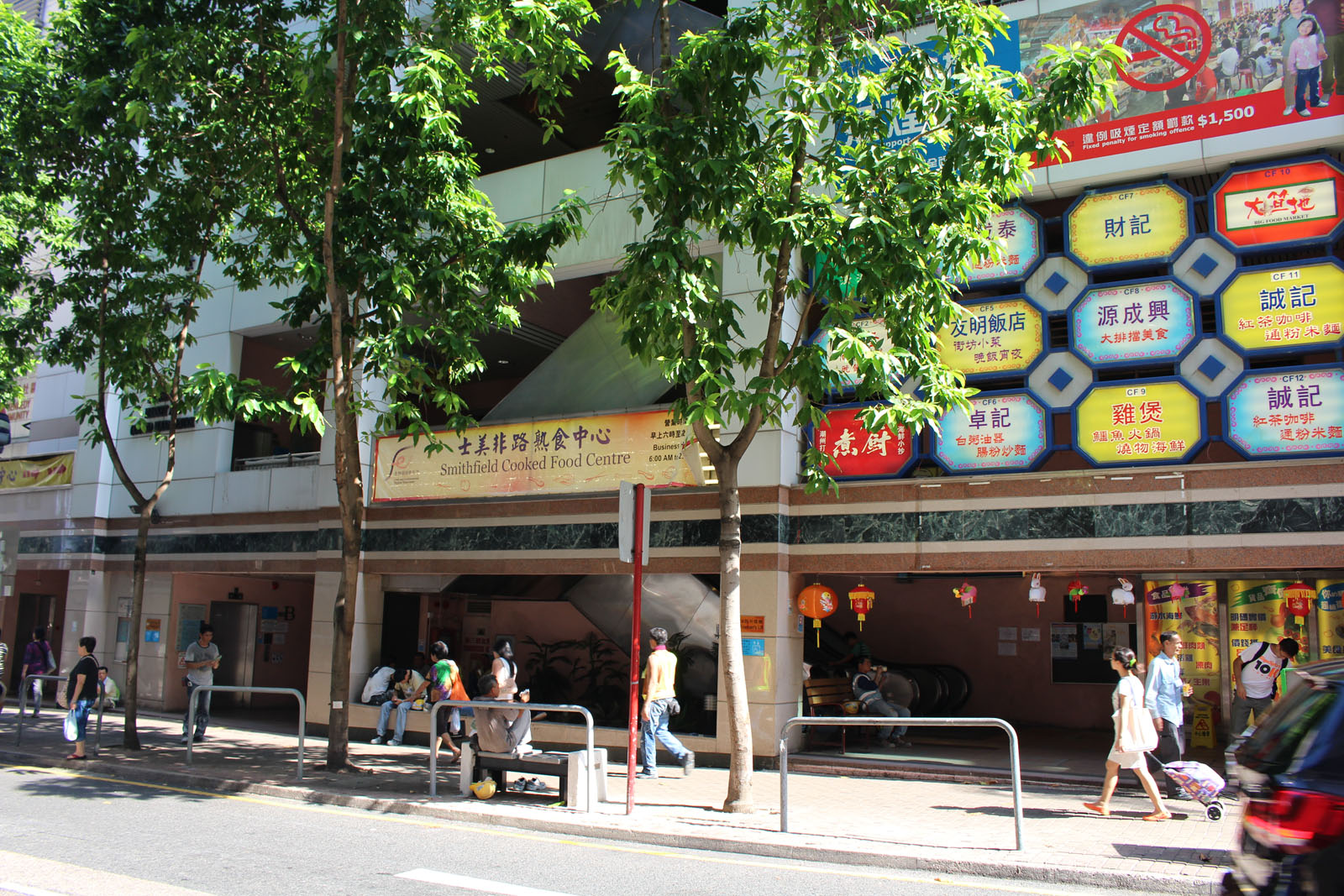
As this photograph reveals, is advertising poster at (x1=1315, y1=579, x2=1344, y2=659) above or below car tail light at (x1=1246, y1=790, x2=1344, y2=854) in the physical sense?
above

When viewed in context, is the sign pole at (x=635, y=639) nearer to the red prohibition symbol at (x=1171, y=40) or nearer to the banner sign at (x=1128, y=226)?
the banner sign at (x=1128, y=226)

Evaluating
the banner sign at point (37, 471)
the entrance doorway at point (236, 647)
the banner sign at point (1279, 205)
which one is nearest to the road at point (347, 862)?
the banner sign at point (1279, 205)

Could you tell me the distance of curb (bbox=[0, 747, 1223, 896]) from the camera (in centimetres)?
673

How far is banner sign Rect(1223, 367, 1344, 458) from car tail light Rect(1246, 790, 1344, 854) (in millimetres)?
8034

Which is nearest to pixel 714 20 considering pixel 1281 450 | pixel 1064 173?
pixel 1064 173

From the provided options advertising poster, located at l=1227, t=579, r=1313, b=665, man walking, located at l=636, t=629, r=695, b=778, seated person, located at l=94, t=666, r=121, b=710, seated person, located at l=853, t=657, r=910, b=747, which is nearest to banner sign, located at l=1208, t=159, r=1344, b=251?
advertising poster, located at l=1227, t=579, r=1313, b=665

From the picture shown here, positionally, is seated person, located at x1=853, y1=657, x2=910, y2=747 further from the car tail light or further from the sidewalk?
the car tail light

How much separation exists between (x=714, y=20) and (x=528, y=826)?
12066 mm

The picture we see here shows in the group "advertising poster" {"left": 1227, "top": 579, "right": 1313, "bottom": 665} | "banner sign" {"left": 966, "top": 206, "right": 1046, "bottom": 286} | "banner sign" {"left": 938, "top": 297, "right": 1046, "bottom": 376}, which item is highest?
"banner sign" {"left": 966, "top": 206, "right": 1046, "bottom": 286}

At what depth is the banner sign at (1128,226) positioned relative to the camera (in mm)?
11477

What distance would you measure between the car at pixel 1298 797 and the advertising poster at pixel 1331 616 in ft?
27.9

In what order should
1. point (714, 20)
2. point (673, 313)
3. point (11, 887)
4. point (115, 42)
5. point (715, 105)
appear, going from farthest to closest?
point (714, 20)
point (115, 42)
point (715, 105)
point (673, 313)
point (11, 887)

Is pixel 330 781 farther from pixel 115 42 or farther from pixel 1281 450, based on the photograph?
pixel 1281 450

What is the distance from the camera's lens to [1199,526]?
421 inches
